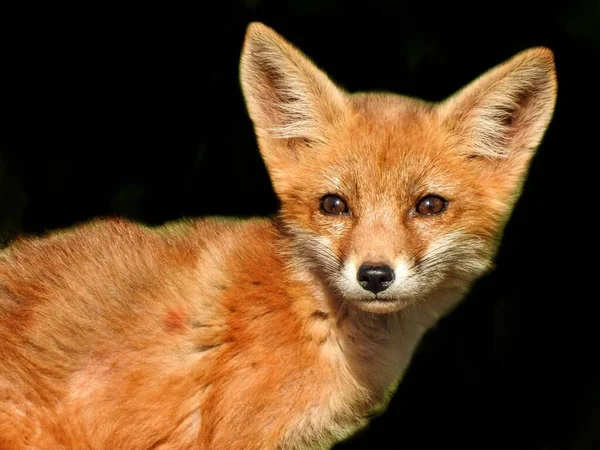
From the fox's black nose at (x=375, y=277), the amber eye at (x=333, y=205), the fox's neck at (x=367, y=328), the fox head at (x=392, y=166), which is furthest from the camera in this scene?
the fox's neck at (x=367, y=328)

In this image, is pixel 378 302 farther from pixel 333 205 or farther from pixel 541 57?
pixel 541 57

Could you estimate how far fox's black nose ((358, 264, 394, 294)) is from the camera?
3.71 m

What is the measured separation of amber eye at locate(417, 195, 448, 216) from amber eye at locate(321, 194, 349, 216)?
0.93ft

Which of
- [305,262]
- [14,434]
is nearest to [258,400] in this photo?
[305,262]

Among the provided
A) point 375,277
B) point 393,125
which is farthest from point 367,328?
point 393,125

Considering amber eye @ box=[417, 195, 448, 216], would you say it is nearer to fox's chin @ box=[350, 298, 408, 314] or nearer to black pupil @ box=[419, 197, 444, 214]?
black pupil @ box=[419, 197, 444, 214]

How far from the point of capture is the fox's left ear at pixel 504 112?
13.1 ft

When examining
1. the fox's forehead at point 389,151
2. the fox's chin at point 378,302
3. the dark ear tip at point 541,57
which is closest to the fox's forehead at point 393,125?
the fox's forehead at point 389,151

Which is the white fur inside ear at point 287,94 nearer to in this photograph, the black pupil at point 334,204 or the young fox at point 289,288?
the young fox at point 289,288

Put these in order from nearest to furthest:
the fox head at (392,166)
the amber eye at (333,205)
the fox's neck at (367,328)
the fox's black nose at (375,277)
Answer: the fox's black nose at (375,277) → the fox head at (392,166) → the amber eye at (333,205) → the fox's neck at (367,328)

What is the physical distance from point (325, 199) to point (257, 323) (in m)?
0.55

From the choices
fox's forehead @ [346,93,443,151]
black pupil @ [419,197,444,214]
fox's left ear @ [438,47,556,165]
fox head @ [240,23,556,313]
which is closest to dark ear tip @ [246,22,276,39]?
fox head @ [240,23,556,313]

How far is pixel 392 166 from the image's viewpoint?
393 cm

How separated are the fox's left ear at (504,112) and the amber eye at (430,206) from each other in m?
0.29
